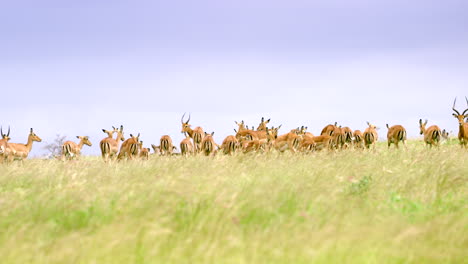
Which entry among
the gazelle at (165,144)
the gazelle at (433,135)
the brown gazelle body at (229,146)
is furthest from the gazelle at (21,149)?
the gazelle at (433,135)

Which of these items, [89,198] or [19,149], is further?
[19,149]

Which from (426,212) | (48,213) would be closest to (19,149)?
(48,213)

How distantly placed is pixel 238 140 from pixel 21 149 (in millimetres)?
10333

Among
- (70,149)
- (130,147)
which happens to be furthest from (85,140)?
(130,147)

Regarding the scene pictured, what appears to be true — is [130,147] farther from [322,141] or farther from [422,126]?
[422,126]

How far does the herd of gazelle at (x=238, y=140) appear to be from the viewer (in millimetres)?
21562

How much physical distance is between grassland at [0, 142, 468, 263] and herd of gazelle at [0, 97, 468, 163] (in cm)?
1263

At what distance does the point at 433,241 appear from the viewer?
5480 millimetres

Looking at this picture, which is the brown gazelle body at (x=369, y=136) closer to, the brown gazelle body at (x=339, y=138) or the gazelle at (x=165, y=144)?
the brown gazelle body at (x=339, y=138)

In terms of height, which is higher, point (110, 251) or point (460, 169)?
point (460, 169)

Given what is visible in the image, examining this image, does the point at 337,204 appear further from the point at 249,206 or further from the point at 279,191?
the point at 249,206

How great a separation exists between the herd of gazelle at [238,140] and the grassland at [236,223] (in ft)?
41.4

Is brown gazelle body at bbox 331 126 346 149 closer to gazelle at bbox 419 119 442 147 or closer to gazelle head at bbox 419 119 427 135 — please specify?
gazelle at bbox 419 119 442 147

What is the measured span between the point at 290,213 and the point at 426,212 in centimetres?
205
